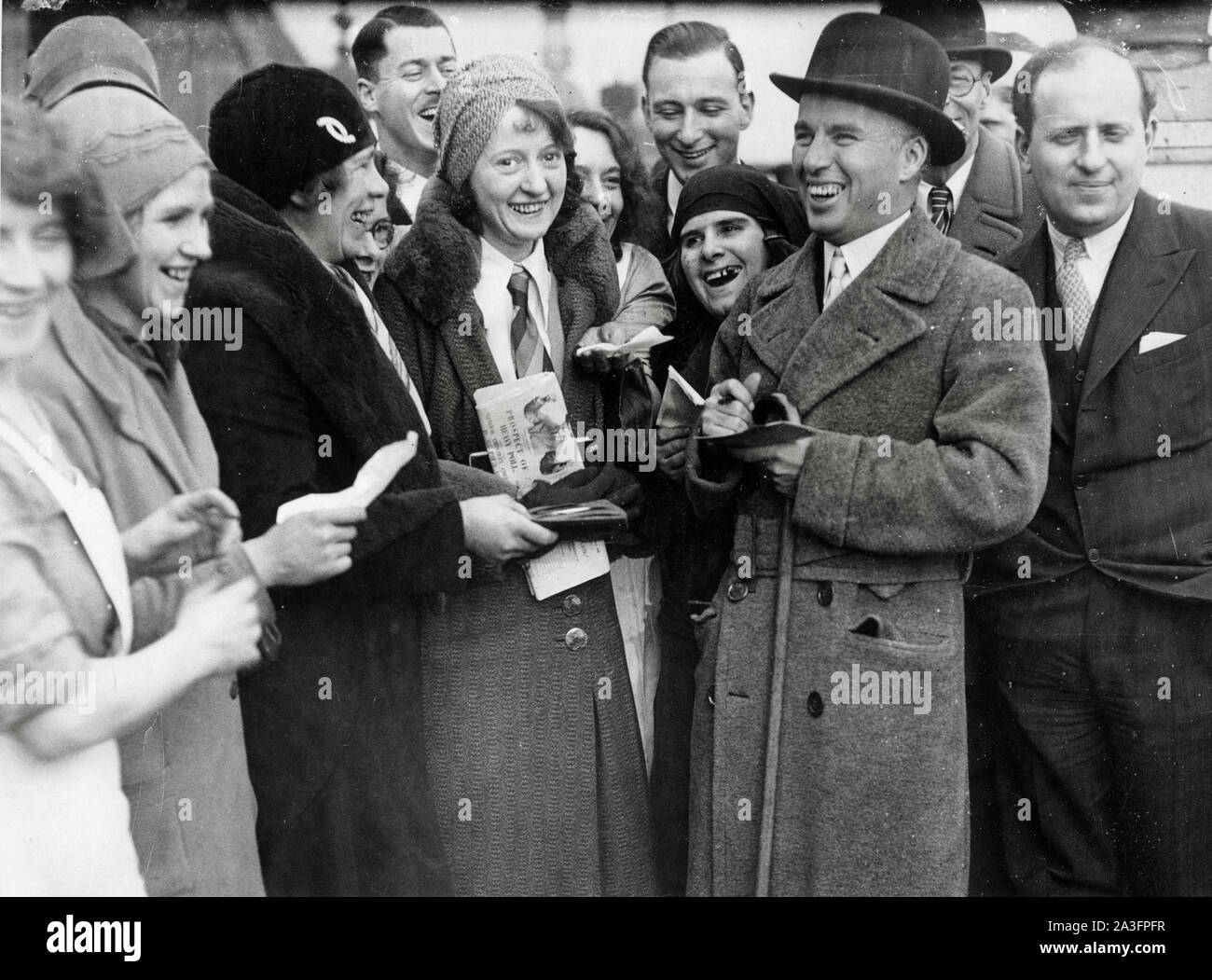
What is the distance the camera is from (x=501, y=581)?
3.80 meters

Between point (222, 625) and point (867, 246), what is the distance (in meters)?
Answer: 1.90

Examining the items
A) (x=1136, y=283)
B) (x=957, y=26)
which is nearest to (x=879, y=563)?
(x=1136, y=283)

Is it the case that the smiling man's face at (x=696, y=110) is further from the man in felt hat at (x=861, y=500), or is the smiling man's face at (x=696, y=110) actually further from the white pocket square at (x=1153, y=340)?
the white pocket square at (x=1153, y=340)

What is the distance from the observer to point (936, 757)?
142 inches

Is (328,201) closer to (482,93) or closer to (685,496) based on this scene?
(482,93)

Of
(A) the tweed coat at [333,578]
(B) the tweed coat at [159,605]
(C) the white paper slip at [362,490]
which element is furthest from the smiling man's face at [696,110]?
(B) the tweed coat at [159,605]

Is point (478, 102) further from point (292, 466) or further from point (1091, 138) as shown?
point (1091, 138)

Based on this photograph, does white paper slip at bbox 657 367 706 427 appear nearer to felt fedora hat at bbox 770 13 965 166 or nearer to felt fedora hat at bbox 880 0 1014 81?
felt fedora hat at bbox 770 13 965 166

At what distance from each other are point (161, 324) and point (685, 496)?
144 centimetres

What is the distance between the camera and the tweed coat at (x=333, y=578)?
11.5 feet

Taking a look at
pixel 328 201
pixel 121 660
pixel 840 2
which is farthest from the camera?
pixel 840 2

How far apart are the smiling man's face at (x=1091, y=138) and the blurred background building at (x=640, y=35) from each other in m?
0.09

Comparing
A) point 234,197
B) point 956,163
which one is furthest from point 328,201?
point 956,163

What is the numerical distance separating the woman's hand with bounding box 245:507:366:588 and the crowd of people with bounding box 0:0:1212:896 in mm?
12
